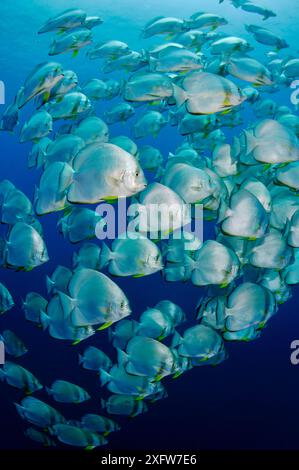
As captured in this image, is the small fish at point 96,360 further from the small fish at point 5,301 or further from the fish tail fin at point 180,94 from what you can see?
the fish tail fin at point 180,94

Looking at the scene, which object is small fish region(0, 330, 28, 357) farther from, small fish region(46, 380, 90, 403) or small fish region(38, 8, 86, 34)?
small fish region(38, 8, 86, 34)


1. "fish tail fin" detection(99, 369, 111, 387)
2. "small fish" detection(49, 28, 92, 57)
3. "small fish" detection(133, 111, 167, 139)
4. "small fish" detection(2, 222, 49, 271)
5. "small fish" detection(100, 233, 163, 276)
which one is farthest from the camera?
"small fish" detection(133, 111, 167, 139)

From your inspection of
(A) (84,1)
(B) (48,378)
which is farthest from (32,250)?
(A) (84,1)

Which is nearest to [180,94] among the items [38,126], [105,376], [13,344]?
[38,126]

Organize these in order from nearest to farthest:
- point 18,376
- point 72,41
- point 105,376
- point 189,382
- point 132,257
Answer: point 132,257
point 105,376
point 18,376
point 72,41
point 189,382

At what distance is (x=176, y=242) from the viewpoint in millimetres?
3600

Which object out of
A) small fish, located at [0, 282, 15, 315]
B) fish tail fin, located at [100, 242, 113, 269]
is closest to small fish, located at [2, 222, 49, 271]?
fish tail fin, located at [100, 242, 113, 269]

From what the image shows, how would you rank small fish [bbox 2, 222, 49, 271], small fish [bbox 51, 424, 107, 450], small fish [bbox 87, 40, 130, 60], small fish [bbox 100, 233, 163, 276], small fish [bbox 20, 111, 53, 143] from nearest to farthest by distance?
small fish [bbox 100, 233, 163, 276]
small fish [bbox 2, 222, 49, 271]
small fish [bbox 20, 111, 53, 143]
small fish [bbox 51, 424, 107, 450]
small fish [bbox 87, 40, 130, 60]

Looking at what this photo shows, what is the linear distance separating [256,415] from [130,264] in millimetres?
6048

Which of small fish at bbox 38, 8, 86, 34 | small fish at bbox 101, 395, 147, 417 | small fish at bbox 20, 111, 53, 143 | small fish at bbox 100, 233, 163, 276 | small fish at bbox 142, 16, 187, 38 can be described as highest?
small fish at bbox 38, 8, 86, 34

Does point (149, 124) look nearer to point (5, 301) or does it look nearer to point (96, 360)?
point (5, 301)

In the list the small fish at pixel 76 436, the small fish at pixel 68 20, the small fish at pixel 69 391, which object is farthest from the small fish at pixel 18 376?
the small fish at pixel 68 20

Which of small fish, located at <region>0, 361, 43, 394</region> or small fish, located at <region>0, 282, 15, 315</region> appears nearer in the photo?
small fish, located at <region>0, 282, 15, 315</region>
